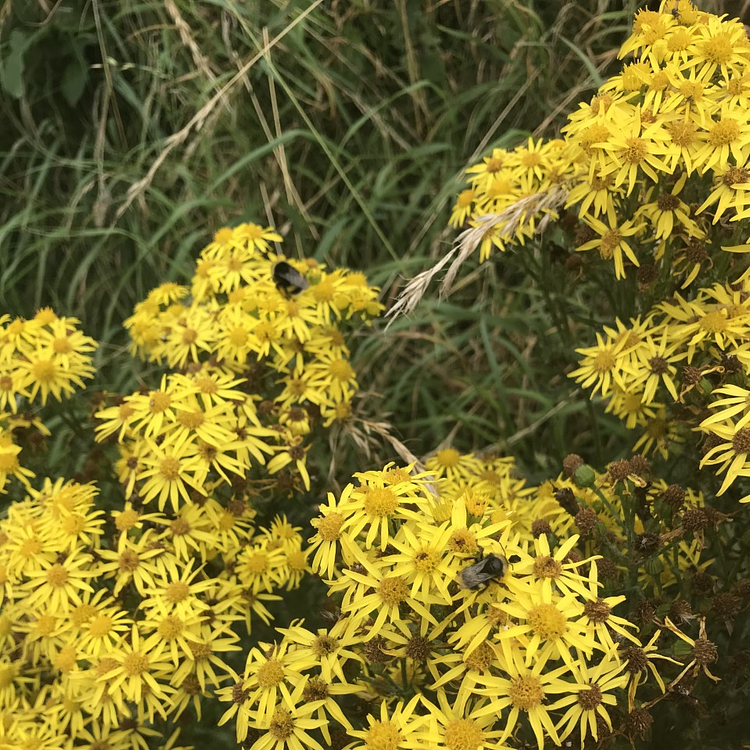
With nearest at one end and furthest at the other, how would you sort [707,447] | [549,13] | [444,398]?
[707,447] < [444,398] < [549,13]

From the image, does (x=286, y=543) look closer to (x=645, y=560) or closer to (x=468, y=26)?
(x=645, y=560)

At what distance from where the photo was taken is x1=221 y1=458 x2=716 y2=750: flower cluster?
132 cm

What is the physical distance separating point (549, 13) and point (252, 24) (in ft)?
4.57

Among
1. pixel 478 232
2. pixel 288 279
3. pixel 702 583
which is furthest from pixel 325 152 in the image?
pixel 702 583

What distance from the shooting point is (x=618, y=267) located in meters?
1.97

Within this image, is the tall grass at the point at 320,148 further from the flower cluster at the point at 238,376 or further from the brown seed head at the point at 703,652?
the brown seed head at the point at 703,652

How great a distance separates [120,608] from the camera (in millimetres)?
1979

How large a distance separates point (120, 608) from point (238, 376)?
0.77 meters

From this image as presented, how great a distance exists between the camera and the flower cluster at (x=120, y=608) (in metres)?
1.79

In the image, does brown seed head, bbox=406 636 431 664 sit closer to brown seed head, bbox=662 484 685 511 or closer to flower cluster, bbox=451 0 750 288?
brown seed head, bbox=662 484 685 511

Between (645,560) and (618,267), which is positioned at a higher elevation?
(618,267)

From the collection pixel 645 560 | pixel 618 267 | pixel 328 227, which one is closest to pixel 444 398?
pixel 328 227

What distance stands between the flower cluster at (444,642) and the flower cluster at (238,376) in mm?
576

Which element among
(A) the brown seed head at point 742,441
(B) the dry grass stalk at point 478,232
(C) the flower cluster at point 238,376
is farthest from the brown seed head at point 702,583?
(C) the flower cluster at point 238,376
